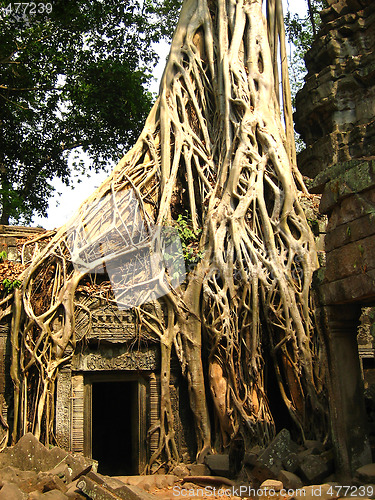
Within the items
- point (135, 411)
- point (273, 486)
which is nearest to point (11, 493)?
point (273, 486)

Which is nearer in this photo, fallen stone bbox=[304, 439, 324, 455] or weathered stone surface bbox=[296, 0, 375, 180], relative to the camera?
fallen stone bbox=[304, 439, 324, 455]

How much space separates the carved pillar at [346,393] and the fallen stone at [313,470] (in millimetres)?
119

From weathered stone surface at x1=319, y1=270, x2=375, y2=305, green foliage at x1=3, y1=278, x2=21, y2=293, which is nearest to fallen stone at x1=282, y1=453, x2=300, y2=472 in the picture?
weathered stone surface at x1=319, y1=270, x2=375, y2=305

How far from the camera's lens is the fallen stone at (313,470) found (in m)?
4.36

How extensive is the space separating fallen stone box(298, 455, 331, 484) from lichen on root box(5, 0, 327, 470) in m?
1.09

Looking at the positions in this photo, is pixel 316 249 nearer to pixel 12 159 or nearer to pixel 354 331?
pixel 354 331

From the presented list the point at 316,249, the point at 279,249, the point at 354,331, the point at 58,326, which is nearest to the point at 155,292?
the point at 58,326

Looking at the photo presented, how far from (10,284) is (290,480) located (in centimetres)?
369

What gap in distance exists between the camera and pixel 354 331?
4.62m

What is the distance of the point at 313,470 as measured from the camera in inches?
173

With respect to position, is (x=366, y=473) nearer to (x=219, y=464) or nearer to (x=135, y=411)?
(x=219, y=464)

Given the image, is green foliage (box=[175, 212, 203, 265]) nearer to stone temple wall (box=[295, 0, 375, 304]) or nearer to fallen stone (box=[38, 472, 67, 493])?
stone temple wall (box=[295, 0, 375, 304])

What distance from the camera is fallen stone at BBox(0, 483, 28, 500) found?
3768mm

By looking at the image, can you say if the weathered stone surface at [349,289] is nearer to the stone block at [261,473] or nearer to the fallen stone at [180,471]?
the stone block at [261,473]
